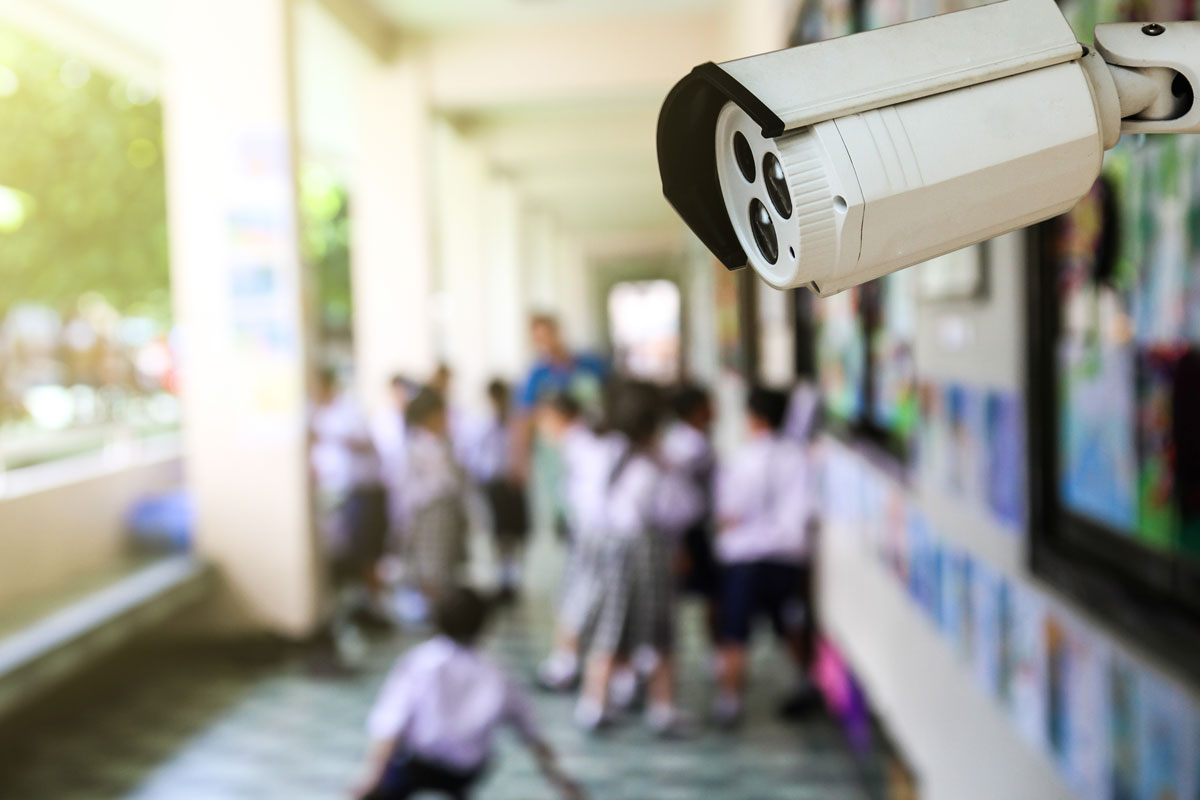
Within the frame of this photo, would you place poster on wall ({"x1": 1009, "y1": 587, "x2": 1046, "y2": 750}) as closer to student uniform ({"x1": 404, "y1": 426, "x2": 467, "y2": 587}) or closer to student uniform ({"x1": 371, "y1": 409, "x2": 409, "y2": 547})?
student uniform ({"x1": 404, "y1": 426, "x2": 467, "y2": 587})

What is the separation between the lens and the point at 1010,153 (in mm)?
521

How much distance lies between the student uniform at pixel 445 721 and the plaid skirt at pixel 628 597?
4.39 feet

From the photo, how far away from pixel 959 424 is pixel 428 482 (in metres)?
3.13

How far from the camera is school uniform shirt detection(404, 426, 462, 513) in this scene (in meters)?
4.88

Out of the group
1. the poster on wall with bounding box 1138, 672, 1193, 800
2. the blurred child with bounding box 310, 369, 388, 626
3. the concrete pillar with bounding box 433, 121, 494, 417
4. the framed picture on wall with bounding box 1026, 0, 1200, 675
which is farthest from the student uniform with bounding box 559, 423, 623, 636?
the concrete pillar with bounding box 433, 121, 494, 417

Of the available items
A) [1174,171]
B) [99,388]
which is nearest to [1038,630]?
[1174,171]

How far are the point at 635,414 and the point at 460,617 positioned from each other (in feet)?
4.83

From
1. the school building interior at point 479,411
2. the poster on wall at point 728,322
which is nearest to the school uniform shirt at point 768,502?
the school building interior at point 479,411

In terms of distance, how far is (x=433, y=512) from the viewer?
16.2ft

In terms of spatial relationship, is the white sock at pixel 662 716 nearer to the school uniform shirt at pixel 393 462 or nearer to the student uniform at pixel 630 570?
the student uniform at pixel 630 570

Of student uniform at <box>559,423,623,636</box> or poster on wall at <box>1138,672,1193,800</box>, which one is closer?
poster on wall at <box>1138,672,1193,800</box>

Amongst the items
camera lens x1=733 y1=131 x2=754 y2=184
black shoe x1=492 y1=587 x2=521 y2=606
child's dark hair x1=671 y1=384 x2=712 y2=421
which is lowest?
black shoe x1=492 y1=587 x2=521 y2=606

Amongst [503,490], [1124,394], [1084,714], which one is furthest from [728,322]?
[1124,394]

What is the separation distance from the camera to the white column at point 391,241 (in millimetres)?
7438
